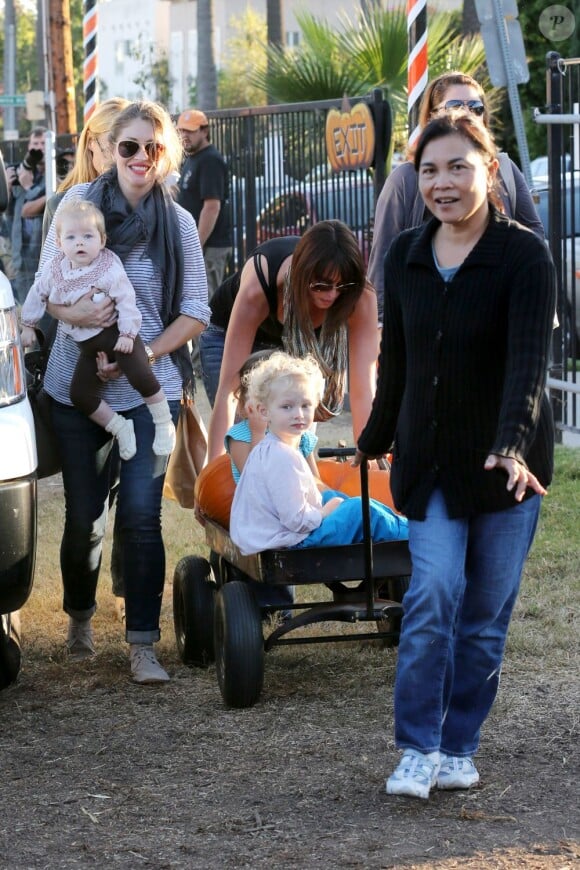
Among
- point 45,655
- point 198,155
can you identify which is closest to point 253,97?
point 198,155

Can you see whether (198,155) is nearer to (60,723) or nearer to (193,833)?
(60,723)

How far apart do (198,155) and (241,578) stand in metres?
8.20

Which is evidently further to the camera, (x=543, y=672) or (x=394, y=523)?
(x=543, y=672)

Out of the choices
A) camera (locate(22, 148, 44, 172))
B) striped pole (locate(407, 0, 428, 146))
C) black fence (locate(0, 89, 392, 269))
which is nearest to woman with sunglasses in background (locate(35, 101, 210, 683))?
striped pole (locate(407, 0, 428, 146))

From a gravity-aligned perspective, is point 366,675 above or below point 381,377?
below

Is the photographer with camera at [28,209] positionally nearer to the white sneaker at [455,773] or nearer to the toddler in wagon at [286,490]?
the toddler in wagon at [286,490]

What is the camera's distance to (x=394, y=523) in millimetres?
4902

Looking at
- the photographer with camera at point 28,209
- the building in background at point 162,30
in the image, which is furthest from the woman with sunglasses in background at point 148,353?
the building in background at point 162,30

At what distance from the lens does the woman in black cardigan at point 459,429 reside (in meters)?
3.89

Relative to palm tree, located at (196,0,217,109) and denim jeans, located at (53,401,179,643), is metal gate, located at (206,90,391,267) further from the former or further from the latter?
palm tree, located at (196,0,217,109)

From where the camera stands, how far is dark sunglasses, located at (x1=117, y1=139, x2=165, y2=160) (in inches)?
206

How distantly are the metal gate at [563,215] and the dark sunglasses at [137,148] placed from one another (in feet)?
16.1

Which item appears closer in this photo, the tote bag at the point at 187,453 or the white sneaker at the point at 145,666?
the white sneaker at the point at 145,666

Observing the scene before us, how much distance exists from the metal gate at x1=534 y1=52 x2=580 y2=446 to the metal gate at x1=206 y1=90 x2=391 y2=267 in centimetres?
219
